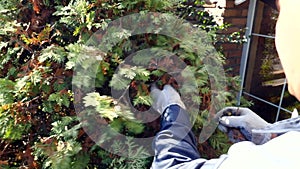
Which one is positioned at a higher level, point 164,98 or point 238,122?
point 164,98

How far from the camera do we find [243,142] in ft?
3.82

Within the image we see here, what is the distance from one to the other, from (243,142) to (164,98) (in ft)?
1.46

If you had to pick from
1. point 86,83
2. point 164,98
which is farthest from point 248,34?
point 86,83

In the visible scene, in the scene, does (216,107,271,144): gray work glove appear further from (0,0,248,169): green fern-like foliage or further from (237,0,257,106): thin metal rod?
(237,0,257,106): thin metal rod

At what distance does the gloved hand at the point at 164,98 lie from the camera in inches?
58.1

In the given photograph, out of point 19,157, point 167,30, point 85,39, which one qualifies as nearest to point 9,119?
point 19,157

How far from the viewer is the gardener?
933 mm

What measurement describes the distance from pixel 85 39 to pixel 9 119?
1.78 feet

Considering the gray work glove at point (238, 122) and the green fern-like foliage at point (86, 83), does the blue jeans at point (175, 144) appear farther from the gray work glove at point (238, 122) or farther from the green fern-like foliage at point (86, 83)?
the gray work glove at point (238, 122)

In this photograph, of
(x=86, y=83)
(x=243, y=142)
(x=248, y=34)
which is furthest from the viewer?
(x=248, y=34)

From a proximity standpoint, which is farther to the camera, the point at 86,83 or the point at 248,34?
the point at 248,34

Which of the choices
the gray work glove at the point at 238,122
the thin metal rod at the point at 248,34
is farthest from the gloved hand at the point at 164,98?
the thin metal rod at the point at 248,34

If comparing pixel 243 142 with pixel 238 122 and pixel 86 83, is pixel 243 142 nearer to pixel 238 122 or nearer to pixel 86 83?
pixel 238 122

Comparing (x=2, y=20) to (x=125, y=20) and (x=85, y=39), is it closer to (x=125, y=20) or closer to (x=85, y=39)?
(x=85, y=39)
